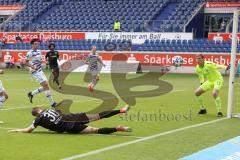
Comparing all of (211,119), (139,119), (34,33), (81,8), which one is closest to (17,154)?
(139,119)

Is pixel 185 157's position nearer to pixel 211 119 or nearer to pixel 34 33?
pixel 211 119

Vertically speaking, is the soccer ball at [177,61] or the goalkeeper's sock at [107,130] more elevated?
the goalkeeper's sock at [107,130]

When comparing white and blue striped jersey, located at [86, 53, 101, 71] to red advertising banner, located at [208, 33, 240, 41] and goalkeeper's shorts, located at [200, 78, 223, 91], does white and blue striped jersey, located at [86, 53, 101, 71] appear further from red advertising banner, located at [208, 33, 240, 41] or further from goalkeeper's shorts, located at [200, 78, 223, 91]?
red advertising banner, located at [208, 33, 240, 41]

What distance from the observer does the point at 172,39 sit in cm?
4381

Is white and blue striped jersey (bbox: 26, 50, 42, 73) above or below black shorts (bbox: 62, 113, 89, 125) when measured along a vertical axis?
above

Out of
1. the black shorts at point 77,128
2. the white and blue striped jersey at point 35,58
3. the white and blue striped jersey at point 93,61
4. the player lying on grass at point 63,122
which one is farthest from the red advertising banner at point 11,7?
the black shorts at point 77,128

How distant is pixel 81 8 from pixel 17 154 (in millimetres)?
45110

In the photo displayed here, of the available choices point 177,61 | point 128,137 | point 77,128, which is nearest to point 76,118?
point 77,128

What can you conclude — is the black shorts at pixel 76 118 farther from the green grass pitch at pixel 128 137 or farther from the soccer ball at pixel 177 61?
the soccer ball at pixel 177 61

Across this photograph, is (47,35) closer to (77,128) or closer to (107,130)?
(77,128)

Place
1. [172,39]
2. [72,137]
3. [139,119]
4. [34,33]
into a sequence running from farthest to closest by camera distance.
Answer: [34,33] → [172,39] → [139,119] → [72,137]

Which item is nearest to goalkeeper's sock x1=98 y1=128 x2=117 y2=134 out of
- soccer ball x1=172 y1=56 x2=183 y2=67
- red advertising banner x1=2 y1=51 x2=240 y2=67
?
red advertising banner x1=2 y1=51 x2=240 y2=67

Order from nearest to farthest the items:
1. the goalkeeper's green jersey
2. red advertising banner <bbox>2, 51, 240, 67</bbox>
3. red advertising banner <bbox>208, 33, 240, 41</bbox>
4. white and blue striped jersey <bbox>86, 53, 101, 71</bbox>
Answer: the goalkeeper's green jersey
white and blue striped jersey <bbox>86, 53, 101, 71</bbox>
red advertising banner <bbox>2, 51, 240, 67</bbox>
red advertising banner <bbox>208, 33, 240, 41</bbox>

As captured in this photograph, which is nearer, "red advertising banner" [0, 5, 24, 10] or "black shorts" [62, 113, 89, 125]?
"black shorts" [62, 113, 89, 125]
